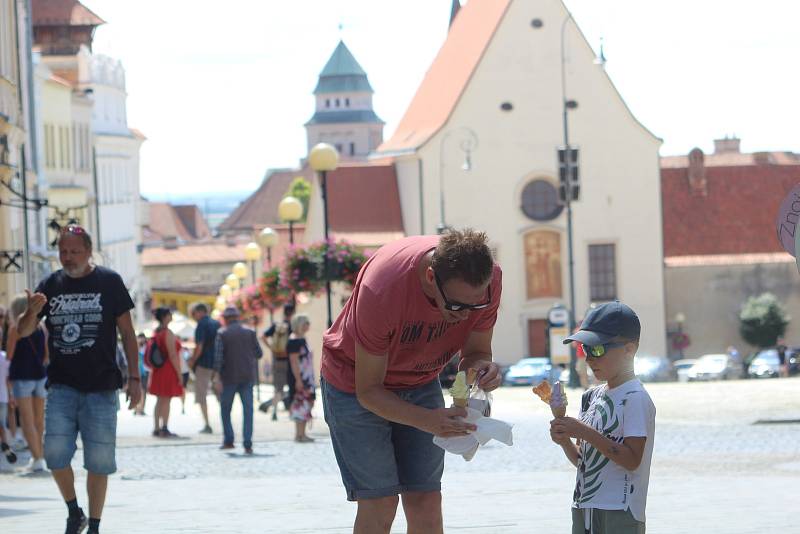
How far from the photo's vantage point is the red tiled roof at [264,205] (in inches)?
6545

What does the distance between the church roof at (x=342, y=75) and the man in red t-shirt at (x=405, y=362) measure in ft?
607

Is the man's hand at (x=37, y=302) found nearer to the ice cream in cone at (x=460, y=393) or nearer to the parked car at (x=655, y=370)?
the ice cream in cone at (x=460, y=393)

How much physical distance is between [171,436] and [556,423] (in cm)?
Result: 1510

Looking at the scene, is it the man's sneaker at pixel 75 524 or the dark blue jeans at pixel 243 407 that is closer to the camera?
the man's sneaker at pixel 75 524

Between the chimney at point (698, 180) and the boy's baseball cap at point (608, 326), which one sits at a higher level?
the chimney at point (698, 180)

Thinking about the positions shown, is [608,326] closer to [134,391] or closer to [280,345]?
[134,391]

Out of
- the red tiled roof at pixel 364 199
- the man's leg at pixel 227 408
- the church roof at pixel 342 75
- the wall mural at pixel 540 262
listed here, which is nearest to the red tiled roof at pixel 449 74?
the red tiled roof at pixel 364 199

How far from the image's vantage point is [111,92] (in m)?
79.2

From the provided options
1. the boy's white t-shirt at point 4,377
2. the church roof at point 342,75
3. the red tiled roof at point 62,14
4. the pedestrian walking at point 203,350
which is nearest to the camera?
the boy's white t-shirt at point 4,377

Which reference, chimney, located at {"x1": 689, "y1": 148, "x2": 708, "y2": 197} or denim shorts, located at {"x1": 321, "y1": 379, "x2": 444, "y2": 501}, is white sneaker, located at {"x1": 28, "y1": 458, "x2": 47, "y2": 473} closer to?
denim shorts, located at {"x1": 321, "y1": 379, "x2": 444, "y2": 501}

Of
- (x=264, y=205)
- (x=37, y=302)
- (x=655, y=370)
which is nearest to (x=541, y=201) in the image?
(x=655, y=370)

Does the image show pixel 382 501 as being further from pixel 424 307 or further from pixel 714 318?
pixel 714 318

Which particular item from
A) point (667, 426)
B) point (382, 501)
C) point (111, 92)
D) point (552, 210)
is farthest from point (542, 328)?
point (382, 501)

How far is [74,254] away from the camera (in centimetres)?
923
